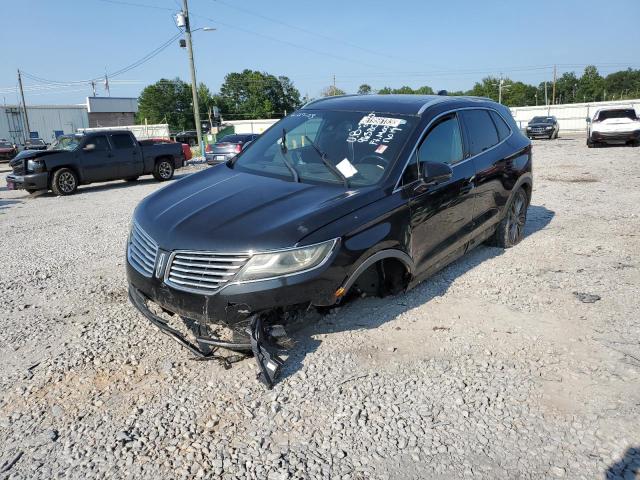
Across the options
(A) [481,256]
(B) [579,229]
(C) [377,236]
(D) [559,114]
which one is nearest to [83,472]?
(C) [377,236]

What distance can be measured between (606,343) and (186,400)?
10.1ft

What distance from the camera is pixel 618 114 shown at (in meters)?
19.7

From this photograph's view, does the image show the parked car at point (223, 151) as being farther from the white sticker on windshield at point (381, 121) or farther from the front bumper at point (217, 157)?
the white sticker on windshield at point (381, 121)

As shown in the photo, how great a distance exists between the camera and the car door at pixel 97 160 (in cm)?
1372

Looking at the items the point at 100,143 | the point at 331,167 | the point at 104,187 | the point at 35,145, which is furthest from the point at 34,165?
the point at 35,145

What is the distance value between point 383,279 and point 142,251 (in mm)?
1829

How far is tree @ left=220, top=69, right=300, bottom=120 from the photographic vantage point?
3802 inches

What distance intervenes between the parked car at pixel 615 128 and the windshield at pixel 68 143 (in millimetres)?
18714

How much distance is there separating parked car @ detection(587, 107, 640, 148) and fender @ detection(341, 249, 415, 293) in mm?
19163

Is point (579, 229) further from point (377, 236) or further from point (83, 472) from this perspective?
point (83, 472)

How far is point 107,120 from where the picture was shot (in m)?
74.9

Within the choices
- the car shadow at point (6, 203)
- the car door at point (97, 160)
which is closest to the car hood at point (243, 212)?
the car shadow at point (6, 203)

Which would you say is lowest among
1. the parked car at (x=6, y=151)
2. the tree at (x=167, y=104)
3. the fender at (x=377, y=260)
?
the fender at (x=377, y=260)

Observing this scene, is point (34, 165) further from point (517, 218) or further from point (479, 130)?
point (517, 218)
